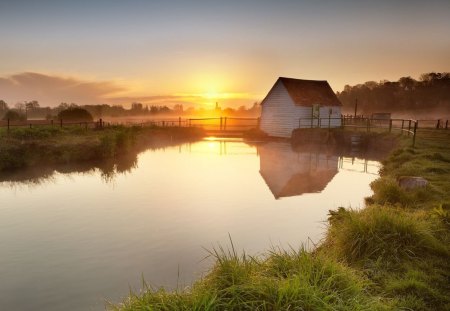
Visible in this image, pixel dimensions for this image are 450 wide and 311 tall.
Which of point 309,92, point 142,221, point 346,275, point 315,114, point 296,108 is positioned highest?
point 309,92

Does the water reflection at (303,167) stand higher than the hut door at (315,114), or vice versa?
the hut door at (315,114)

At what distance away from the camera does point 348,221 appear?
6.55 meters

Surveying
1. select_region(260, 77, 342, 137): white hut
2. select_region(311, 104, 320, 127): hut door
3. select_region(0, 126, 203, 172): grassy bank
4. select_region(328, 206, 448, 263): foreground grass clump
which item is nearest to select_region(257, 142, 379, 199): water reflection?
select_region(328, 206, 448, 263): foreground grass clump

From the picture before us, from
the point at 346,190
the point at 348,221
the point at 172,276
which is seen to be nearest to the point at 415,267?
the point at 348,221

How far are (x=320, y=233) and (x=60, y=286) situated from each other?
249 inches

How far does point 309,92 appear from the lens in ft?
124

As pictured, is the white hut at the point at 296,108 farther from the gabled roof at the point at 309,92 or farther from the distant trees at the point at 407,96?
the distant trees at the point at 407,96

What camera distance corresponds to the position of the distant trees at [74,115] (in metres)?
43.0

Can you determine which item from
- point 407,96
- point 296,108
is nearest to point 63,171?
point 296,108

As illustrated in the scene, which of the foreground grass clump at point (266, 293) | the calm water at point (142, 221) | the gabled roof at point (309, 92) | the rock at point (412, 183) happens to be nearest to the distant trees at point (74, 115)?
the gabled roof at point (309, 92)

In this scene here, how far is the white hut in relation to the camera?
35.3 m

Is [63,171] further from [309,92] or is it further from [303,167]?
[309,92]

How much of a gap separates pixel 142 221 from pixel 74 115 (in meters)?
37.5

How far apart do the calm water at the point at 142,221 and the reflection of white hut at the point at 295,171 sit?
0.18ft
